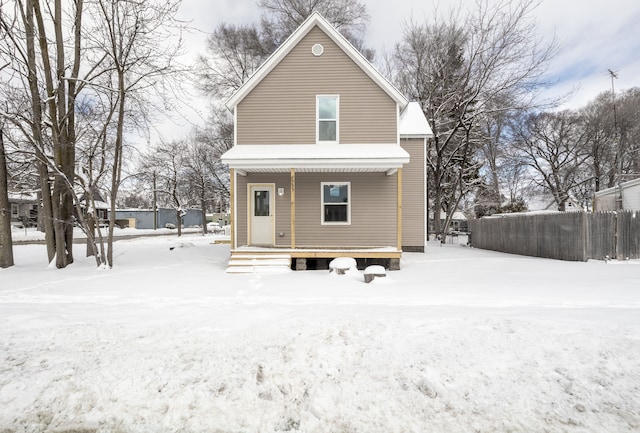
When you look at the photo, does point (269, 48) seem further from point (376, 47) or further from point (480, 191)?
point (480, 191)

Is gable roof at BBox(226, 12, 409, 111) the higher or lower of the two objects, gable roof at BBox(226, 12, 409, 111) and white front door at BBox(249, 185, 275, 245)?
the higher

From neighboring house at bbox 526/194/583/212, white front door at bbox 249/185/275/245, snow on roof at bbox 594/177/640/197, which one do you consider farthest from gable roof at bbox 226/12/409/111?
neighboring house at bbox 526/194/583/212

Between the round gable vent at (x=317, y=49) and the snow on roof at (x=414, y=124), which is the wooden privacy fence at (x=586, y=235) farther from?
the round gable vent at (x=317, y=49)

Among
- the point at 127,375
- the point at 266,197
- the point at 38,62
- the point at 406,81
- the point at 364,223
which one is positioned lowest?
the point at 127,375

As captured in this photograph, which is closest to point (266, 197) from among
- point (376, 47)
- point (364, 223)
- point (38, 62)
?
point (364, 223)

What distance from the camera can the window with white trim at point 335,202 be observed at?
430 inches

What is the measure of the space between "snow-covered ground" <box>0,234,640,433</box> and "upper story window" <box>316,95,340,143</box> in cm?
624

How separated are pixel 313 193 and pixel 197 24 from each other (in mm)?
5883

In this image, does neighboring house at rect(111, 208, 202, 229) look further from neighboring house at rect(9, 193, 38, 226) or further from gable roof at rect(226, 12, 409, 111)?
gable roof at rect(226, 12, 409, 111)

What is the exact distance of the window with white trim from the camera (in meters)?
10.9

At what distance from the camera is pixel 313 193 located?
10938 mm

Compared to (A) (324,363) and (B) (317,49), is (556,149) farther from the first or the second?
(A) (324,363)

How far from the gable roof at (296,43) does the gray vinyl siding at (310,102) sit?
12 cm

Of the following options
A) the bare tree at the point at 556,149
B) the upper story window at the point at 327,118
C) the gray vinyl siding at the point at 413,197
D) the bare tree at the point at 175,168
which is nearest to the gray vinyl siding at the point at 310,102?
the upper story window at the point at 327,118
